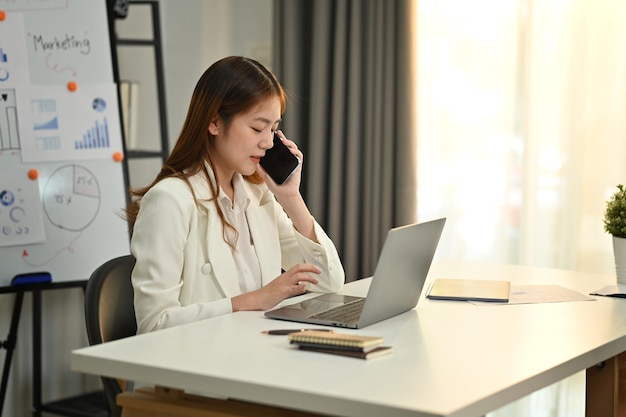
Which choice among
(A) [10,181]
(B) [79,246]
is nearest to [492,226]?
(B) [79,246]

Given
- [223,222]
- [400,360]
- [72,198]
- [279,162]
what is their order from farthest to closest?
[72,198] < [279,162] < [223,222] < [400,360]

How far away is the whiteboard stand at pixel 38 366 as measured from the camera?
9.41 ft

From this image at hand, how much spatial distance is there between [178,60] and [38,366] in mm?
1361

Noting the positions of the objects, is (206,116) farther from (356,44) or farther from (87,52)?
(356,44)

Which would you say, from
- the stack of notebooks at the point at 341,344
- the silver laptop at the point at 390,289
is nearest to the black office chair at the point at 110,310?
the silver laptop at the point at 390,289

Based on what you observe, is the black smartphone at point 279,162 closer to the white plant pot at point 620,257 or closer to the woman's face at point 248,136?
the woman's face at point 248,136

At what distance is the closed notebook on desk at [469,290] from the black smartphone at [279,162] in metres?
0.44

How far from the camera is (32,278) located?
2814 millimetres

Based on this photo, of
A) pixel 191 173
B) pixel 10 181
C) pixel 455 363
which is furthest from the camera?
pixel 10 181

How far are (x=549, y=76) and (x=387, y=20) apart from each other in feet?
2.19

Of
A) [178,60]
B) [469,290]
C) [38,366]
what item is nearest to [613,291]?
[469,290]

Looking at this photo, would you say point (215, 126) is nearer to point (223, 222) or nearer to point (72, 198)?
point (223, 222)

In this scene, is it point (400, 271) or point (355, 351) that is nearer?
point (355, 351)

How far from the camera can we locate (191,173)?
207cm
